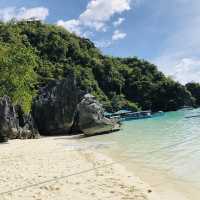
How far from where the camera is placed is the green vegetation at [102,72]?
82.4 m

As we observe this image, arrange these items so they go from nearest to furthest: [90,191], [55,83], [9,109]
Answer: [90,191] → [9,109] → [55,83]

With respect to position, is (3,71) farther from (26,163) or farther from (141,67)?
(141,67)

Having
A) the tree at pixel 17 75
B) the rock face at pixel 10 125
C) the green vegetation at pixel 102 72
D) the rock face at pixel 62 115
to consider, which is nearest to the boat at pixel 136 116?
the green vegetation at pixel 102 72

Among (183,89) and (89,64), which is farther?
(183,89)

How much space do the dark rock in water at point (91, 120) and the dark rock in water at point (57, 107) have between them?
266cm

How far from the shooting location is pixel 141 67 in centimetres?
10831

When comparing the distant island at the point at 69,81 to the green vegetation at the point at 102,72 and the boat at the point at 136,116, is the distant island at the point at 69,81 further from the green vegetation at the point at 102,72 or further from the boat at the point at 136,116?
the boat at the point at 136,116

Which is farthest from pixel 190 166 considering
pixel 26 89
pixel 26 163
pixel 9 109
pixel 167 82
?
pixel 167 82

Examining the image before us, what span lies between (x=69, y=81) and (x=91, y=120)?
7.53m

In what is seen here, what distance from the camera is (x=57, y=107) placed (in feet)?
111

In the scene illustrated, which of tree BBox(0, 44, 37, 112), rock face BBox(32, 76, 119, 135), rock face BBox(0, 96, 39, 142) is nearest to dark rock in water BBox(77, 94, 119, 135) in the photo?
rock face BBox(32, 76, 119, 135)

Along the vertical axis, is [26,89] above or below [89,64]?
below

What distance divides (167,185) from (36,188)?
338 centimetres

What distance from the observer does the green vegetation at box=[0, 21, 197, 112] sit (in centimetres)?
8244
